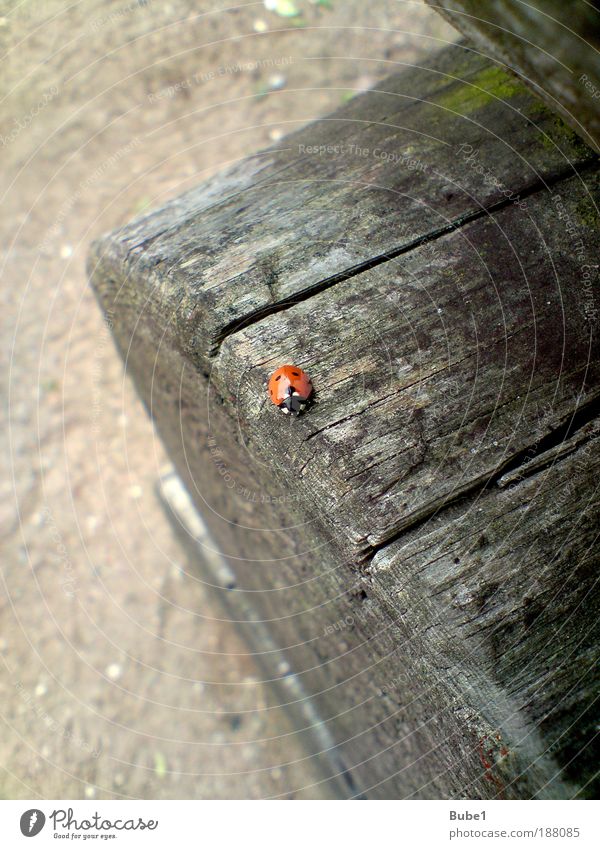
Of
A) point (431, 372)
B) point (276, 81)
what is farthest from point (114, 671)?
point (276, 81)

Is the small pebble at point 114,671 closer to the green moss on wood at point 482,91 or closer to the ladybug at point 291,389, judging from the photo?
the ladybug at point 291,389

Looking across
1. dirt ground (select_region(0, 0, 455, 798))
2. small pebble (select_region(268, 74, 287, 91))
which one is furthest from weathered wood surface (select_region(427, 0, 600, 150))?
small pebble (select_region(268, 74, 287, 91))

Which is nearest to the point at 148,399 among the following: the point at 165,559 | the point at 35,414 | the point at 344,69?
the point at 165,559

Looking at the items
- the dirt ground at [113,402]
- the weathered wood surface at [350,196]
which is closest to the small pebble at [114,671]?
the dirt ground at [113,402]

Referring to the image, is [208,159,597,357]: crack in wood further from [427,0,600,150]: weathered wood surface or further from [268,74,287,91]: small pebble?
[268,74,287,91]: small pebble
